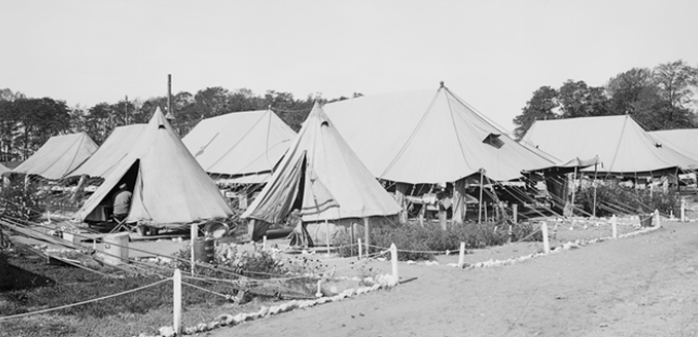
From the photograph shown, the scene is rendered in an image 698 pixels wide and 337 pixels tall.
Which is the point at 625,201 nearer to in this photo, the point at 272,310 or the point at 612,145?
the point at 612,145

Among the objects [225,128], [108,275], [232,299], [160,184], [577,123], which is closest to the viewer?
[232,299]

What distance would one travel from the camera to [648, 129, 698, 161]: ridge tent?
37.0m

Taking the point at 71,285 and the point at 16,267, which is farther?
the point at 16,267

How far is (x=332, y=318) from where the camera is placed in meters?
7.34

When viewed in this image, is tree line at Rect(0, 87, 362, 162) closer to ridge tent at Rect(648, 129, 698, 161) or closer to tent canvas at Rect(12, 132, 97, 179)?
tent canvas at Rect(12, 132, 97, 179)

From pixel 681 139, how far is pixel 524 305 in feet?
118

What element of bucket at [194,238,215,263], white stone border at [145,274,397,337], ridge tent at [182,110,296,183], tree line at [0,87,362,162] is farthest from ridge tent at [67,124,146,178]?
tree line at [0,87,362,162]

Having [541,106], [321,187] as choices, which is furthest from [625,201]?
[541,106]

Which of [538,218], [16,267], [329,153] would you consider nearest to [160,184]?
[329,153]

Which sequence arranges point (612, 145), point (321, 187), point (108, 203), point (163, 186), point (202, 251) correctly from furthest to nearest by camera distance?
point (612, 145)
point (108, 203)
point (163, 186)
point (321, 187)
point (202, 251)

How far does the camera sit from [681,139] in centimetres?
3838

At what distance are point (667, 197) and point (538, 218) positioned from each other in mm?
4348

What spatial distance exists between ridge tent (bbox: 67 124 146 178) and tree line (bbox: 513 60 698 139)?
37.6m

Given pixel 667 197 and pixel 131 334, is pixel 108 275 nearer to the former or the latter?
pixel 131 334
